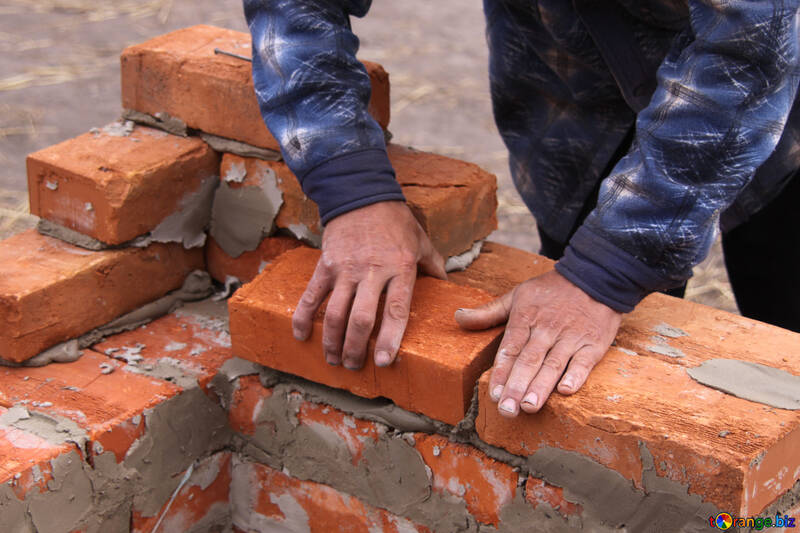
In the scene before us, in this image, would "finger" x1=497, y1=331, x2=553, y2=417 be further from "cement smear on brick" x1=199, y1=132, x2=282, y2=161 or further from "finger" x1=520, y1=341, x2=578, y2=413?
"cement smear on brick" x1=199, y1=132, x2=282, y2=161

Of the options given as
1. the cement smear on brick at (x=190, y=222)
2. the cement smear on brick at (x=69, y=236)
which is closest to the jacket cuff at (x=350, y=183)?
the cement smear on brick at (x=190, y=222)

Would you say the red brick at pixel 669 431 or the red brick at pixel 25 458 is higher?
the red brick at pixel 669 431

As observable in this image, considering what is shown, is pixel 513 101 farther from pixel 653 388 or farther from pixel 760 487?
pixel 760 487

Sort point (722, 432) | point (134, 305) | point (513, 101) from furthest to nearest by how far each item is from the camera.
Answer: point (513, 101), point (134, 305), point (722, 432)

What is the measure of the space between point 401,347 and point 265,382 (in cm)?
49

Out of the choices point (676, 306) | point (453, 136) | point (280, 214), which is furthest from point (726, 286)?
point (280, 214)

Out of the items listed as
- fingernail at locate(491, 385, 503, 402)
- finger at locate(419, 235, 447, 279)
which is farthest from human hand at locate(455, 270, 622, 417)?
finger at locate(419, 235, 447, 279)

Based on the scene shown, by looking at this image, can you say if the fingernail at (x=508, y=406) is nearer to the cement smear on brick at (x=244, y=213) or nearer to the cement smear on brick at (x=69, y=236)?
the cement smear on brick at (x=244, y=213)

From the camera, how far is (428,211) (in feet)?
7.80

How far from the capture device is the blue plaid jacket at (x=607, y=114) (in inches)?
72.2

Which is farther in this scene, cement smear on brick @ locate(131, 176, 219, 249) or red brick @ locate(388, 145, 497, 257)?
cement smear on brick @ locate(131, 176, 219, 249)

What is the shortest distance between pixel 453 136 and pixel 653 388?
445 centimetres

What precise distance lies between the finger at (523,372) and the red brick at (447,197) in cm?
61

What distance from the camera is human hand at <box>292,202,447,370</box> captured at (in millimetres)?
1999
